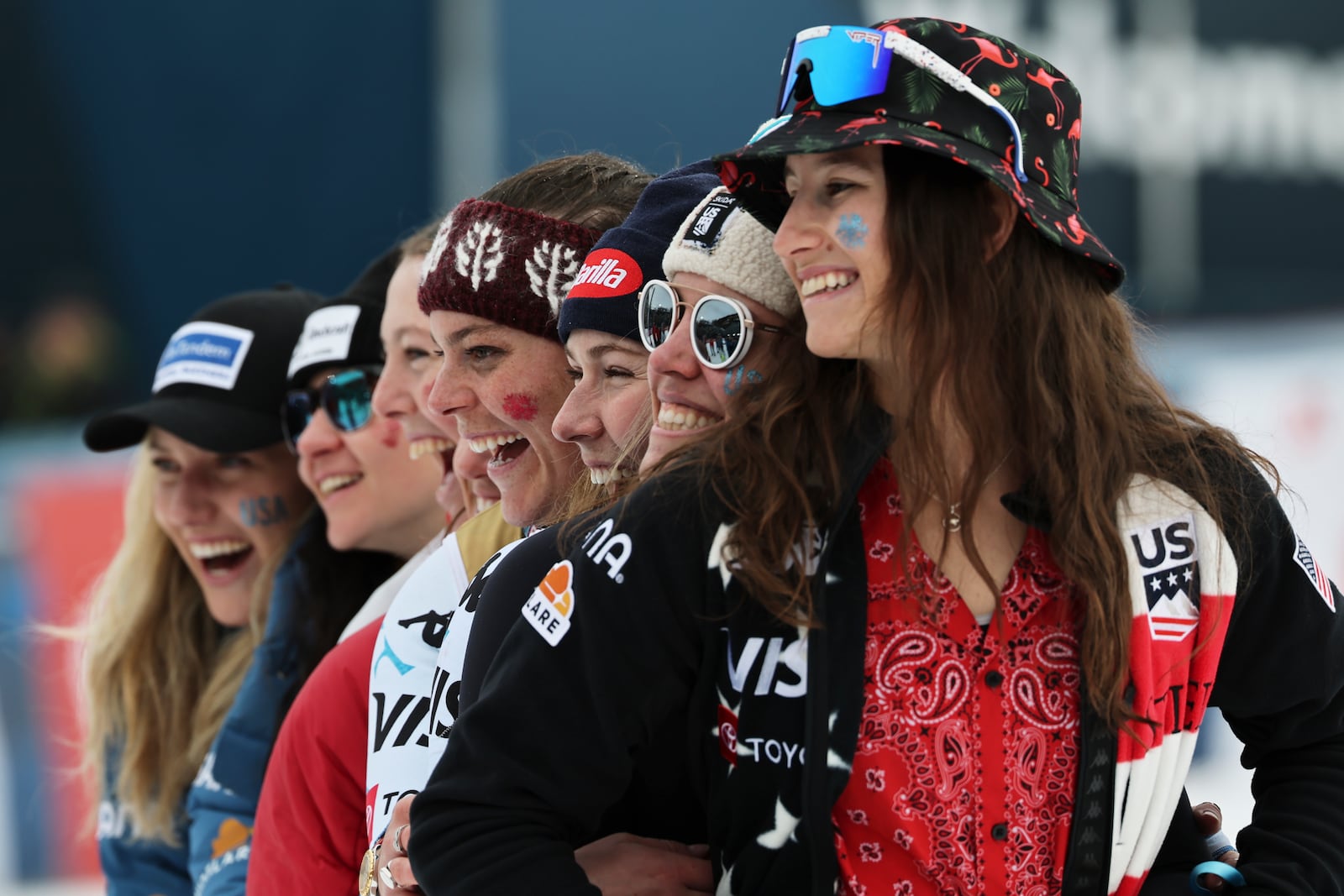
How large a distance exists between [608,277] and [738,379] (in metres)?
0.33

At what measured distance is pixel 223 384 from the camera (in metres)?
3.49

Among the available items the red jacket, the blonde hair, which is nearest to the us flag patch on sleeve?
the red jacket

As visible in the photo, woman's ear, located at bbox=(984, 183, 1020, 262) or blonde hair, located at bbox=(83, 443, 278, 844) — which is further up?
woman's ear, located at bbox=(984, 183, 1020, 262)

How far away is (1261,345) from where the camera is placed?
24.7ft

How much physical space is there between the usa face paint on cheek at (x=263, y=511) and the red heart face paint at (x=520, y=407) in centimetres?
137

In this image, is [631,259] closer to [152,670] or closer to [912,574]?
[912,574]

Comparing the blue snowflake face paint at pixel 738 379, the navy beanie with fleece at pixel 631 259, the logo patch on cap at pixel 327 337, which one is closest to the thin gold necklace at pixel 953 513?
the blue snowflake face paint at pixel 738 379

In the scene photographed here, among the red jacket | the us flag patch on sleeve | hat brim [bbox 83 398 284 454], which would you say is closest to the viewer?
the us flag patch on sleeve

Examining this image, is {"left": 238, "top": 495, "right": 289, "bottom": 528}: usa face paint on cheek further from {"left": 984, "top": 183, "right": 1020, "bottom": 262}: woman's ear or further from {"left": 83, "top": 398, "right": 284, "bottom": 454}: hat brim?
{"left": 984, "top": 183, "right": 1020, "bottom": 262}: woman's ear

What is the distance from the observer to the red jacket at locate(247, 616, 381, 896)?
91.9 inches

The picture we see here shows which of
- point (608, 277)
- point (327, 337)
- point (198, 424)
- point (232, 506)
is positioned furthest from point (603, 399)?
point (232, 506)

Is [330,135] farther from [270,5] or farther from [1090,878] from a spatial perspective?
[1090,878]

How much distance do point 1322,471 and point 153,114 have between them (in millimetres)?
6857

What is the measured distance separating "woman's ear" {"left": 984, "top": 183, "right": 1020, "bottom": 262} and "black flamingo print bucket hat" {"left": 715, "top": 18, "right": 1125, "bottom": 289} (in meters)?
0.03
